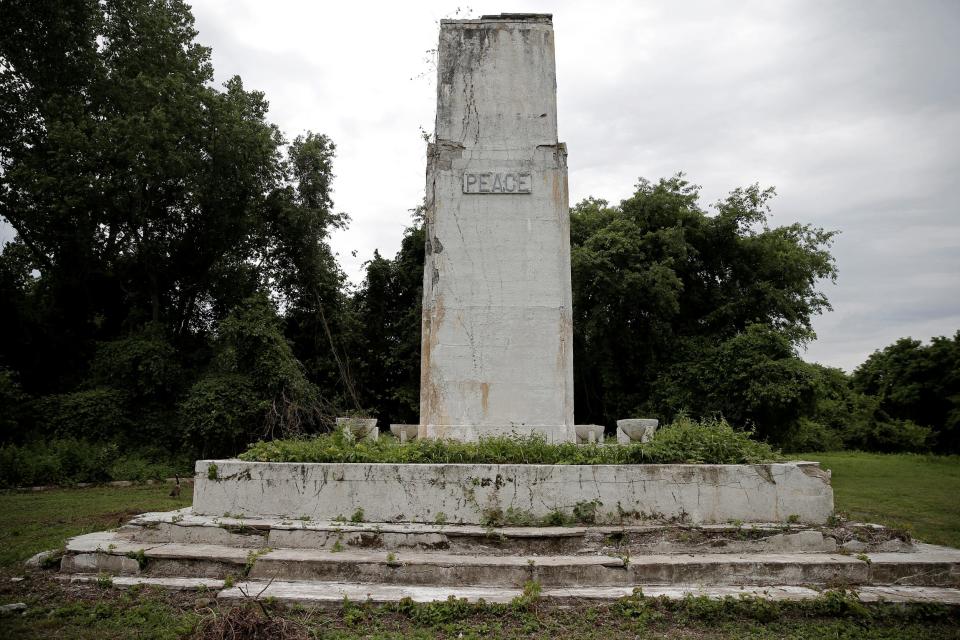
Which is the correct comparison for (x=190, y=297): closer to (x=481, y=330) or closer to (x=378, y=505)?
(x=481, y=330)

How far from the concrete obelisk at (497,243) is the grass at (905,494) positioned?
376 centimetres

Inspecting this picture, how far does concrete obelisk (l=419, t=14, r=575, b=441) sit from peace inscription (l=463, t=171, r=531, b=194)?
0.01 m

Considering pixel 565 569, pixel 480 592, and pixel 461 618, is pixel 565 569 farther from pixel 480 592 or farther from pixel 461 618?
pixel 461 618

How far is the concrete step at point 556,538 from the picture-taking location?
5.05 meters

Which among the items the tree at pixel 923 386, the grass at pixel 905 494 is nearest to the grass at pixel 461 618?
the grass at pixel 905 494

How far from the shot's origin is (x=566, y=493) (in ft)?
17.7

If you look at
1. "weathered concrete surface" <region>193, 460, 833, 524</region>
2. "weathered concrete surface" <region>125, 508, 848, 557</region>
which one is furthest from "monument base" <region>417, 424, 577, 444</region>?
"weathered concrete surface" <region>125, 508, 848, 557</region>

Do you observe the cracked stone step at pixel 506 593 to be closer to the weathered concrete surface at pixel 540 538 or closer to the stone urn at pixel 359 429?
the weathered concrete surface at pixel 540 538

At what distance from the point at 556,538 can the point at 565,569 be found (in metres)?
0.39

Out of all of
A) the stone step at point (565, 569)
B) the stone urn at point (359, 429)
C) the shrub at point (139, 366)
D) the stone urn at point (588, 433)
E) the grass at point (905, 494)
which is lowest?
the grass at point (905, 494)

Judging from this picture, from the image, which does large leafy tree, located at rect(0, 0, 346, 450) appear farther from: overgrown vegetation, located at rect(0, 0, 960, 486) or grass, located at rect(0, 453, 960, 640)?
grass, located at rect(0, 453, 960, 640)

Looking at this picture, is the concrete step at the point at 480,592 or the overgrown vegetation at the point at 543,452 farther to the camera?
the overgrown vegetation at the point at 543,452

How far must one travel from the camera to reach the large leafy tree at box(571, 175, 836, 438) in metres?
16.3

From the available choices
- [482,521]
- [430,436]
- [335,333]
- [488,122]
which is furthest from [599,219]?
[482,521]
